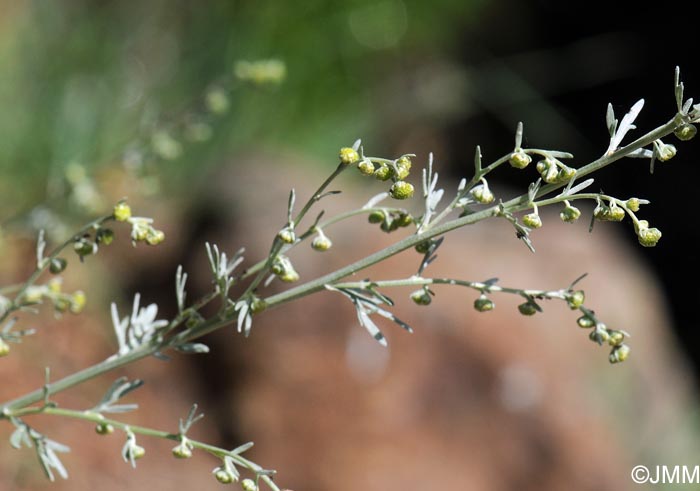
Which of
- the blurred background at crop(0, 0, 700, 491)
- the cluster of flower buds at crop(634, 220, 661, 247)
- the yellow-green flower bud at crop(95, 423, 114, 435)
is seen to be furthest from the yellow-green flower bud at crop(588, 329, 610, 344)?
the blurred background at crop(0, 0, 700, 491)

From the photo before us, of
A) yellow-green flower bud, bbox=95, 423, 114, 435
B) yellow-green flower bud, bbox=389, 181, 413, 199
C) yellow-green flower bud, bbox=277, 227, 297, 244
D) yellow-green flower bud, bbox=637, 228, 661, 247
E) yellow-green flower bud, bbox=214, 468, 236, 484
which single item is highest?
yellow-green flower bud, bbox=389, 181, 413, 199

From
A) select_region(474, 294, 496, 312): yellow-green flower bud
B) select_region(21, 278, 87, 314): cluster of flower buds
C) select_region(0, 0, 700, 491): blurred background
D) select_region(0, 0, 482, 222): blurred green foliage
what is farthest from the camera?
select_region(0, 0, 482, 222): blurred green foliage

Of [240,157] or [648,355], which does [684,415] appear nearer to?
[648,355]

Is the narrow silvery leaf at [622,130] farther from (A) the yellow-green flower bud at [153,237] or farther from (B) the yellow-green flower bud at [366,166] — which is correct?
(A) the yellow-green flower bud at [153,237]

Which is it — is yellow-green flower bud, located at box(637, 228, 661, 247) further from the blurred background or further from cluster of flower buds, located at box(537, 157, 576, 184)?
the blurred background

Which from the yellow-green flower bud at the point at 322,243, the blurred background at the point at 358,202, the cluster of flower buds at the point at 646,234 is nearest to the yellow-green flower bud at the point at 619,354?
the cluster of flower buds at the point at 646,234

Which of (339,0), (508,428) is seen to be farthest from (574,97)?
(508,428)

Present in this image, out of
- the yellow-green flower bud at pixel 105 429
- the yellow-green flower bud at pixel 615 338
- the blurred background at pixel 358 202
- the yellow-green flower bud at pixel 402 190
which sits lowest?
the yellow-green flower bud at pixel 105 429
